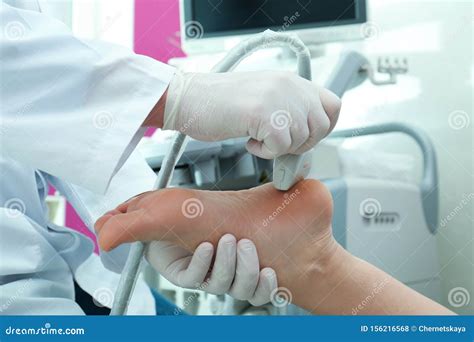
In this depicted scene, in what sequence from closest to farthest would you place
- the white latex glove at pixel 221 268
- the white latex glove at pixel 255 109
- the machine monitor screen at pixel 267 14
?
1. the white latex glove at pixel 255 109
2. the white latex glove at pixel 221 268
3. the machine monitor screen at pixel 267 14

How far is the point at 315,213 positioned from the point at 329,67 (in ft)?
3.33

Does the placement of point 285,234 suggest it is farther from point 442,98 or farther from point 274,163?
point 442,98

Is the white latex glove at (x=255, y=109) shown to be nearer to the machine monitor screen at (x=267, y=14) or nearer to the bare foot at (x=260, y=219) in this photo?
the bare foot at (x=260, y=219)

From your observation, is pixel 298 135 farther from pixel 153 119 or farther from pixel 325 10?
pixel 325 10

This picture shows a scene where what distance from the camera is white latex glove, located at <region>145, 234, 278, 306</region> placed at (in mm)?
835

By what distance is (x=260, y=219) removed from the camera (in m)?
0.88

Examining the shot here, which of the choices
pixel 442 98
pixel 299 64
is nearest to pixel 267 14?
pixel 442 98

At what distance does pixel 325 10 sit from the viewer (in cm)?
164

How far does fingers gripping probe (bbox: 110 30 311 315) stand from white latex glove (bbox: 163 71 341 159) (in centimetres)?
5

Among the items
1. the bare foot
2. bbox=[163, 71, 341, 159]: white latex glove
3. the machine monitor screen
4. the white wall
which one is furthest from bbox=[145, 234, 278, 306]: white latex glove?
the white wall

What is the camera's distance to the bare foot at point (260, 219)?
805 millimetres

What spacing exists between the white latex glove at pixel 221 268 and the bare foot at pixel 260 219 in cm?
2

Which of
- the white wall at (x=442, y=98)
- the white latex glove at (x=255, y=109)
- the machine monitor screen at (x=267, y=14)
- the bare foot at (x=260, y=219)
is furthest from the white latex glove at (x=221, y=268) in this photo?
the white wall at (x=442, y=98)

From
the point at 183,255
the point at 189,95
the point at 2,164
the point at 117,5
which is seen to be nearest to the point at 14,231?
the point at 2,164
